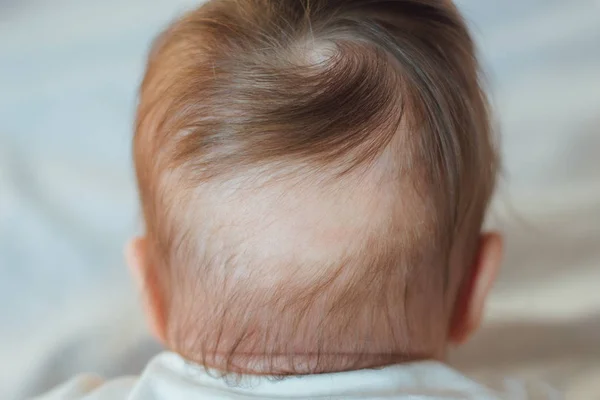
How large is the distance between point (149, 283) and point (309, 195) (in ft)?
0.74

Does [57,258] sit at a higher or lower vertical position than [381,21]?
lower

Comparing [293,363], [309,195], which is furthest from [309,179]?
[293,363]

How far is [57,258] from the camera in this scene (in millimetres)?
897

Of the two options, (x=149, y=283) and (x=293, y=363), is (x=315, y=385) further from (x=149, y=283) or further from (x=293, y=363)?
(x=149, y=283)

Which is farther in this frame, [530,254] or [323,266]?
[530,254]

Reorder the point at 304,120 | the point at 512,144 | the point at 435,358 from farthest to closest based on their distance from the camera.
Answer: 1. the point at 512,144
2. the point at 435,358
3. the point at 304,120

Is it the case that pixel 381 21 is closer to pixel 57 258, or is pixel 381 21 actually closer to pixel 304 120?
pixel 304 120

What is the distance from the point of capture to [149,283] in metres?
0.66

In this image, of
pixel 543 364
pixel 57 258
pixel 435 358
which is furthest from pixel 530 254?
pixel 57 258

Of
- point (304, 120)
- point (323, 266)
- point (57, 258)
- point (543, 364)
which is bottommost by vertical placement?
point (543, 364)

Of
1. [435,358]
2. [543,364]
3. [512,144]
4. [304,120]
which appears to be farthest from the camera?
[512,144]

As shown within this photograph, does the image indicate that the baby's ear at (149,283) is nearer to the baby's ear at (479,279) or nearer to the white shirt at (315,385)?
the white shirt at (315,385)

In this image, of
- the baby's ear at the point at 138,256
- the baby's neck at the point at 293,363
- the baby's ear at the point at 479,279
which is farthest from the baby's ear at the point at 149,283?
the baby's ear at the point at 479,279

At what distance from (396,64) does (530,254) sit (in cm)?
46
